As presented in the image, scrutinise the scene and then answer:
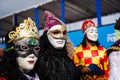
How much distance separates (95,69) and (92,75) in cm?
10

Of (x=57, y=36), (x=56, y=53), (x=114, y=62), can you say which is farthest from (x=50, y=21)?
(x=114, y=62)

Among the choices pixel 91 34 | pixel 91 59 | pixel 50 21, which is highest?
pixel 50 21

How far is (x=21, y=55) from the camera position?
2.71m

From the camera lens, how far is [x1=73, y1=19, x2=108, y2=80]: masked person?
3.63 metres

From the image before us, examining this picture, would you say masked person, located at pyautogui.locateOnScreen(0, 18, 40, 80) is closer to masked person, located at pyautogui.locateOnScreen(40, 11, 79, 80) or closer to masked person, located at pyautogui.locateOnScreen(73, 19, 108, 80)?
masked person, located at pyautogui.locateOnScreen(40, 11, 79, 80)

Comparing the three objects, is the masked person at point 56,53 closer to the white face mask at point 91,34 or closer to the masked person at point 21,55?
the masked person at point 21,55

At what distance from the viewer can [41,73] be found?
2.98 meters

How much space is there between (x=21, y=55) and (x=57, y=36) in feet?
2.55

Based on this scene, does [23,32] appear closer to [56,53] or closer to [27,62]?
[27,62]

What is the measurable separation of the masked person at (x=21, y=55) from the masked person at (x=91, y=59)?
0.99 m

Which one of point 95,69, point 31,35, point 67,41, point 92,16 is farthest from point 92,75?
point 92,16

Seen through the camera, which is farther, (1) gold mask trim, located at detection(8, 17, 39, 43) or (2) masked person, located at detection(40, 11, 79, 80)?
(2) masked person, located at detection(40, 11, 79, 80)

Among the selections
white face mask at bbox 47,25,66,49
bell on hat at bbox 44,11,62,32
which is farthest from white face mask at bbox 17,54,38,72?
bell on hat at bbox 44,11,62,32

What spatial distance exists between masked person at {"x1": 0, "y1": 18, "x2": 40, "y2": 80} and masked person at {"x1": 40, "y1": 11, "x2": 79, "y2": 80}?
→ 0.40 meters
